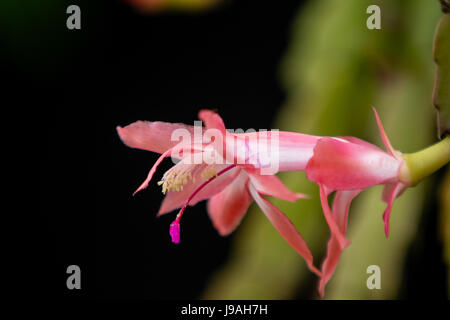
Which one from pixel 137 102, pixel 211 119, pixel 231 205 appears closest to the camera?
pixel 211 119

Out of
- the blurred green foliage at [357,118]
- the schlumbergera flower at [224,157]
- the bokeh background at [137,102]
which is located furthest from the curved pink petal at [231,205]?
the bokeh background at [137,102]

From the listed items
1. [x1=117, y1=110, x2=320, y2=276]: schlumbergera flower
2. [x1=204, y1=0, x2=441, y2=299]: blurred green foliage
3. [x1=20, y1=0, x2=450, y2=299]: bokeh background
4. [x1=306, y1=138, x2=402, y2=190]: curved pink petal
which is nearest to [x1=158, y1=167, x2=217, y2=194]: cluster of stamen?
[x1=117, y1=110, x2=320, y2=276]: schlumbergera flower

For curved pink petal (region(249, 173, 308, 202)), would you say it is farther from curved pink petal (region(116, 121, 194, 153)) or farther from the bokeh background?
the bokeh background

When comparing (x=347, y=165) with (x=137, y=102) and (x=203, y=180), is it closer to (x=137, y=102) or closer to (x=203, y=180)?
(x=203, y=180)

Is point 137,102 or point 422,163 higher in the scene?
point 137,102

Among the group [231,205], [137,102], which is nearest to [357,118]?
[231,205]
